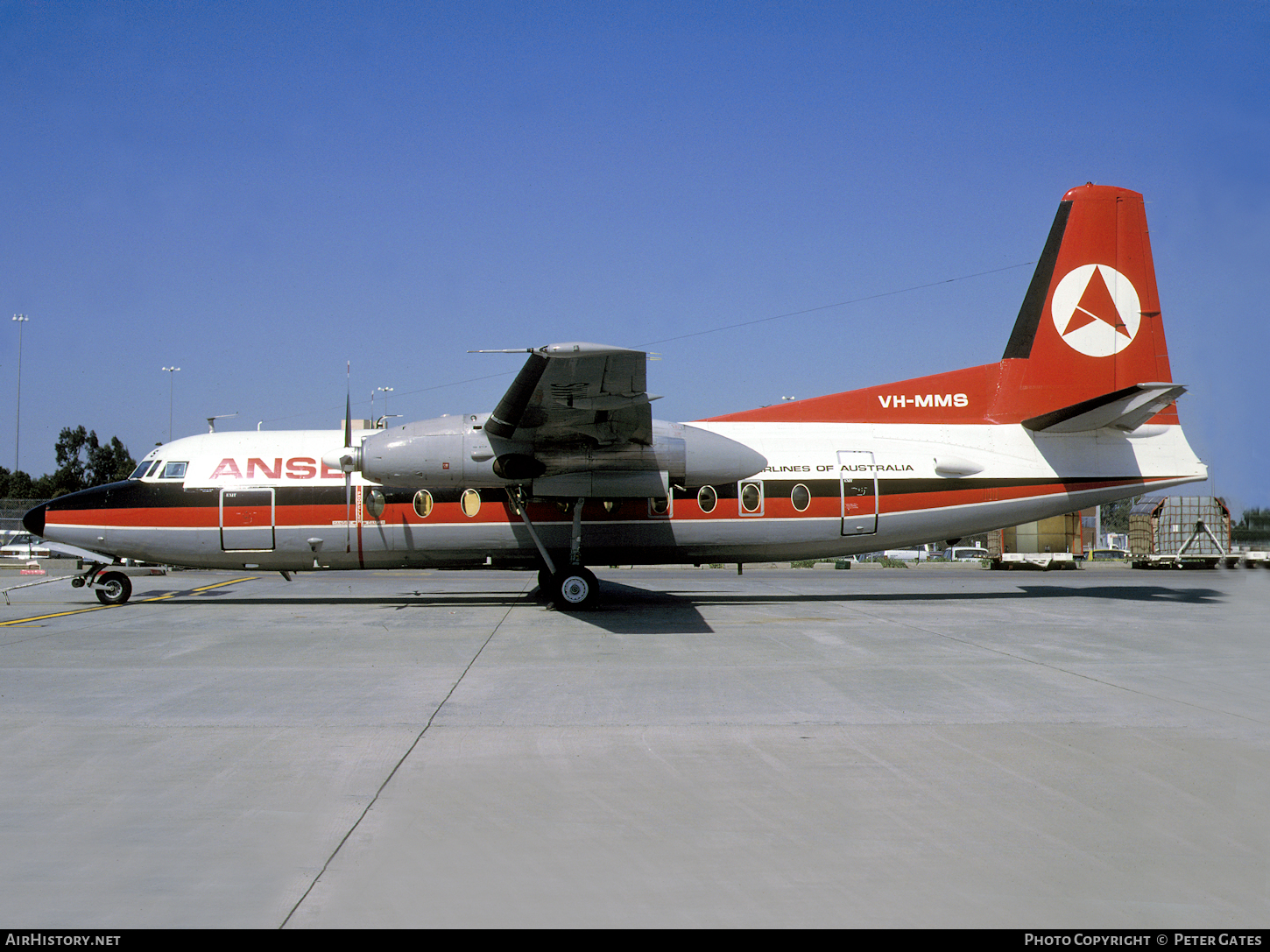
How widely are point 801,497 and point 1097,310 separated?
665 centimetres

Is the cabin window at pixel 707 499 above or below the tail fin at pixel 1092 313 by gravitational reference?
below

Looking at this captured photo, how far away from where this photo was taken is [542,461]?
1416cm

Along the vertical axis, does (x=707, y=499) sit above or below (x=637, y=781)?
above

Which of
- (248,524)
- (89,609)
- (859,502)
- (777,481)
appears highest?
(777,481)

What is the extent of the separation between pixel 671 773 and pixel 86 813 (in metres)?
3.20

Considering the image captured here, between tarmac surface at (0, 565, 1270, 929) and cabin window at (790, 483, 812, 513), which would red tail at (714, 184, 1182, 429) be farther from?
tarmac surface at (0, 565, 1270, 929)

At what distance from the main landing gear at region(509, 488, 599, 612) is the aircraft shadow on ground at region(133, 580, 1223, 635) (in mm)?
315

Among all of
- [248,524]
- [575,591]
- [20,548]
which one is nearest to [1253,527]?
[575,591]

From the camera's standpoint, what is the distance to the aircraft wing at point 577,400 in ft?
36.6

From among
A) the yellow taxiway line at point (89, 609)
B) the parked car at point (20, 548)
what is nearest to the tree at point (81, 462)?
the parked car at point (20, 548)

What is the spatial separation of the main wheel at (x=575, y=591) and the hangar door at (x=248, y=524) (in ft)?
17.1

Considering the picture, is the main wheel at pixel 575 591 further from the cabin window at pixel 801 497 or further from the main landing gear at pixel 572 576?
the cabin window at pixel 801 497

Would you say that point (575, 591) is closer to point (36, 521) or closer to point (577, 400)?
Result: point (577, 400)

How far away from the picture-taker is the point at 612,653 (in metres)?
10.1
